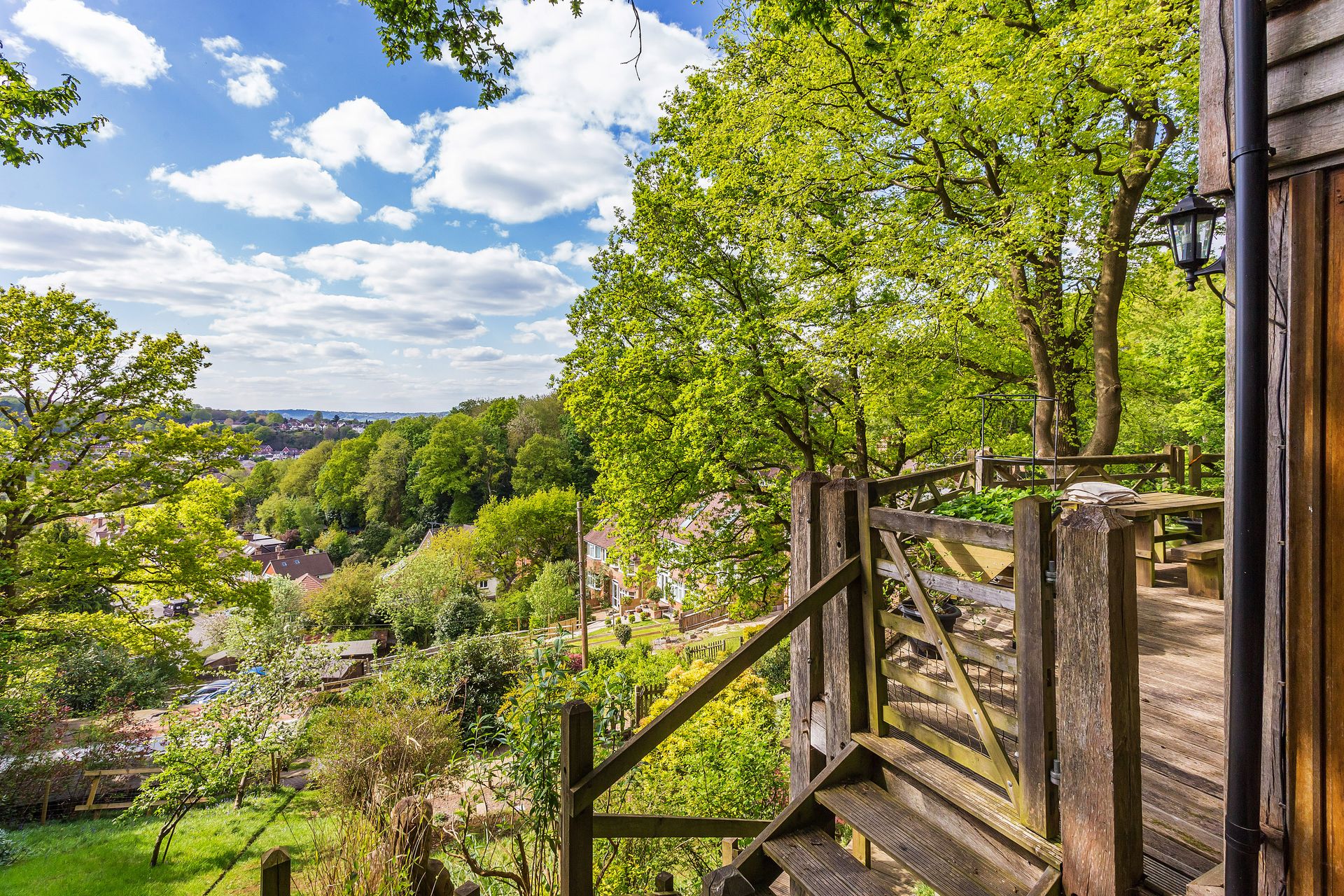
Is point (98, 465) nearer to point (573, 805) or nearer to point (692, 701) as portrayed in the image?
point (573, 805)

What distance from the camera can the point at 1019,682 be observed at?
1877 millimetres

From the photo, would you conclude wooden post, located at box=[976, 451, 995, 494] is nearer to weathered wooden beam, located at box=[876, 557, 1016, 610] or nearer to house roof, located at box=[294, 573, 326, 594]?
weathered wooden beam, located at box=[876, 557, 1016, 610]

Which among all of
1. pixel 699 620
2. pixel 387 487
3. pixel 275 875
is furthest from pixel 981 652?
pixel 387 487

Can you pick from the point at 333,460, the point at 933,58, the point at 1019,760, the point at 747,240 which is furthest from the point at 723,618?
the point at 333,460

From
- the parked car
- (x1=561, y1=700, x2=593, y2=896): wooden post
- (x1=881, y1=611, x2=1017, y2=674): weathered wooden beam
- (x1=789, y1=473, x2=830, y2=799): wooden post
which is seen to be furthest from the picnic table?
the parked car

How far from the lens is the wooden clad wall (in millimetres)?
1390

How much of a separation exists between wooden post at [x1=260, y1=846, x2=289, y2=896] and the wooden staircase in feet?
4.18

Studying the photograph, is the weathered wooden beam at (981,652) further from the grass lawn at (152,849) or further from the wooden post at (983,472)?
the grass lawn at (152,849)

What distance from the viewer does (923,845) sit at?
6.88 ft

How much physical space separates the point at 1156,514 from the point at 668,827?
17.2 feet

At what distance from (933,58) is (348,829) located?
9.62 metres

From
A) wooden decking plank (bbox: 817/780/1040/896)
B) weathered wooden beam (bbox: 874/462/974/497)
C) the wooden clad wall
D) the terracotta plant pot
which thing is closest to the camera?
the wooden clad wall

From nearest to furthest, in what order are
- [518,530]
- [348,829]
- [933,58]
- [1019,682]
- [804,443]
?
1. [1019,682]
2. [348,829]
3. [933,58]
4. [804,443]
5. [518,530]

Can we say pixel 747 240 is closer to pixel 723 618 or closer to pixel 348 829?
pixel 348 829
